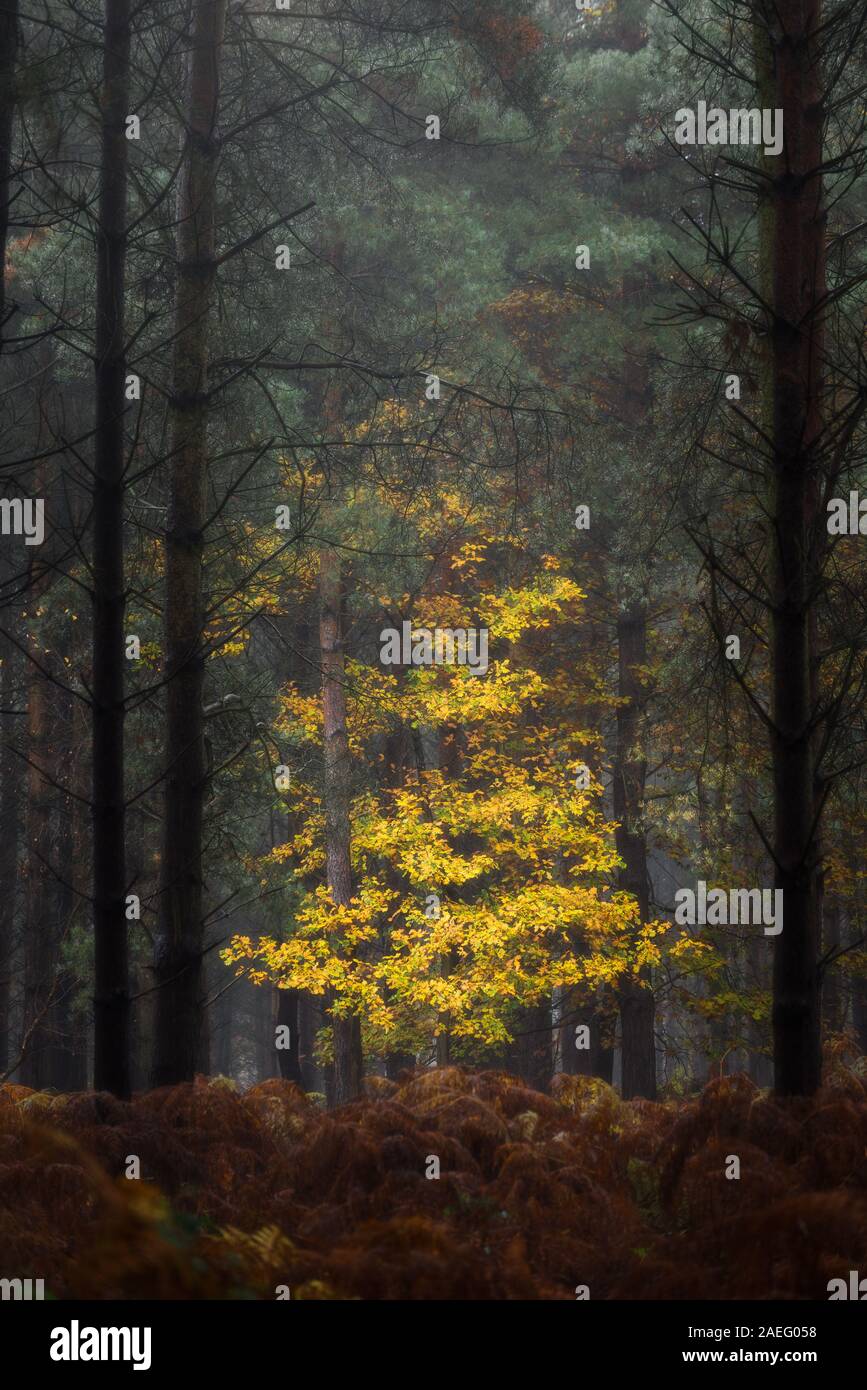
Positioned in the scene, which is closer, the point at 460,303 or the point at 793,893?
the point at 793,893

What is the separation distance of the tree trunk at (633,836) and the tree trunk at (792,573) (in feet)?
36.3

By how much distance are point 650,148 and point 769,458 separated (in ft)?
41.9

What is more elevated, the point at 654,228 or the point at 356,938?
the point at 654,228

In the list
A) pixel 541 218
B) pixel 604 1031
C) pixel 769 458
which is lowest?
pixel 604 1031

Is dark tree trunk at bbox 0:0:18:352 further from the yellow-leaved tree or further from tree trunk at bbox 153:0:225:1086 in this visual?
the yellow-leaved tree

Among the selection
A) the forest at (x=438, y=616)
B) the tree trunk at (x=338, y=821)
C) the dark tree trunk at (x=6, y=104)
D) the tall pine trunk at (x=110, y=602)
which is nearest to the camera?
the forest at (x=438, y=616)

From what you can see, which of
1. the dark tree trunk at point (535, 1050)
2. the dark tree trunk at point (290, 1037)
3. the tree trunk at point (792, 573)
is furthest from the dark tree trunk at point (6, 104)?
the dark tree trunk at point (290, 1037)

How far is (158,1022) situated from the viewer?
7230 millimetres

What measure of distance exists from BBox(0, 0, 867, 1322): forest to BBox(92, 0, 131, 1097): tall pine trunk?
0.09 ft

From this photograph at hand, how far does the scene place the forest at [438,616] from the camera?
16.0 feet

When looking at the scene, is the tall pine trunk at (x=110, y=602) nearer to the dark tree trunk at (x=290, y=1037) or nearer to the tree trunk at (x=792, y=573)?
the tree trunk at (x=792, y=573)
